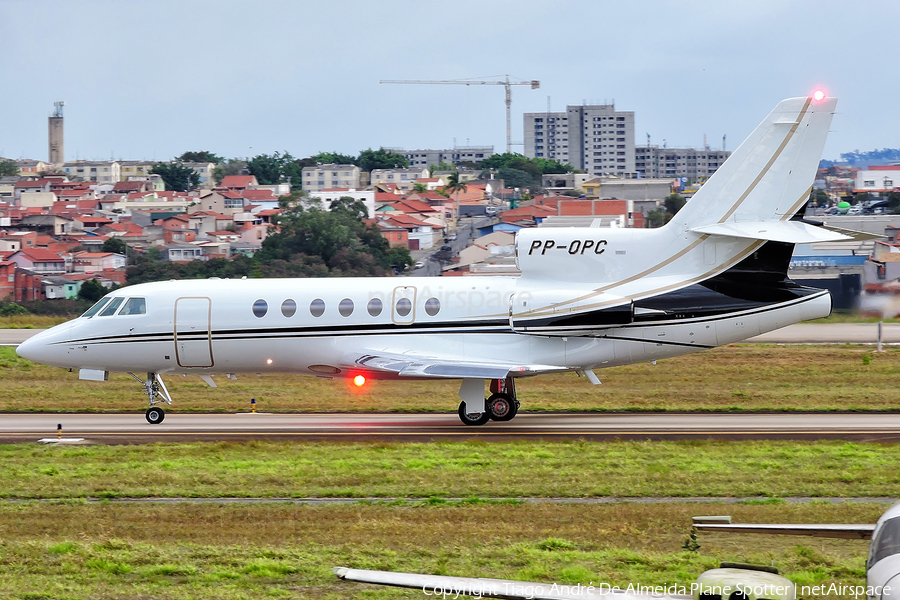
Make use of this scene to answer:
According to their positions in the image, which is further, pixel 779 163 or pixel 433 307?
pixel 433 307

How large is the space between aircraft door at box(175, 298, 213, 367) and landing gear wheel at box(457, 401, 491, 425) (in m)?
6.58

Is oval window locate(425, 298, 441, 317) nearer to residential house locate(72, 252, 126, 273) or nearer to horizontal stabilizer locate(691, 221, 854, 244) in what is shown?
horizontal stabilizer locate(691, 221, 854, 244)

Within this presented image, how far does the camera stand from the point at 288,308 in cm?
2586

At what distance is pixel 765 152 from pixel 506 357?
7705 mm

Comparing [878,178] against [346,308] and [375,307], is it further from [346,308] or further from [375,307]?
[346,308]

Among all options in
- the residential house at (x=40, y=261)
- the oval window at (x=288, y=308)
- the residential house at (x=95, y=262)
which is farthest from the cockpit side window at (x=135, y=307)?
the residential house at (x=40, y=261)

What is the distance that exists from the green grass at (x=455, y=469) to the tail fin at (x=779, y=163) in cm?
559

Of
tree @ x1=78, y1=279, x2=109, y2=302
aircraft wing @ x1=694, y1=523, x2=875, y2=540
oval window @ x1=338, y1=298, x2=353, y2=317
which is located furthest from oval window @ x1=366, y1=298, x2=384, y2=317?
tree @ x1=78, y1=279, x2=109, y2=302

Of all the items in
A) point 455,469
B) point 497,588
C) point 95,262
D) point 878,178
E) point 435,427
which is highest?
point 878,178

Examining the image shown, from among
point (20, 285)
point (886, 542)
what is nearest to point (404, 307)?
point (886, 542)

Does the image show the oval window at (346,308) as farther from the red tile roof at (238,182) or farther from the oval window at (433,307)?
the red tile roof at (238,182)

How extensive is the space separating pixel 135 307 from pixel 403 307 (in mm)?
7136

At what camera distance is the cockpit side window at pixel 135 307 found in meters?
26.7

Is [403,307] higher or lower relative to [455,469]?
higher
